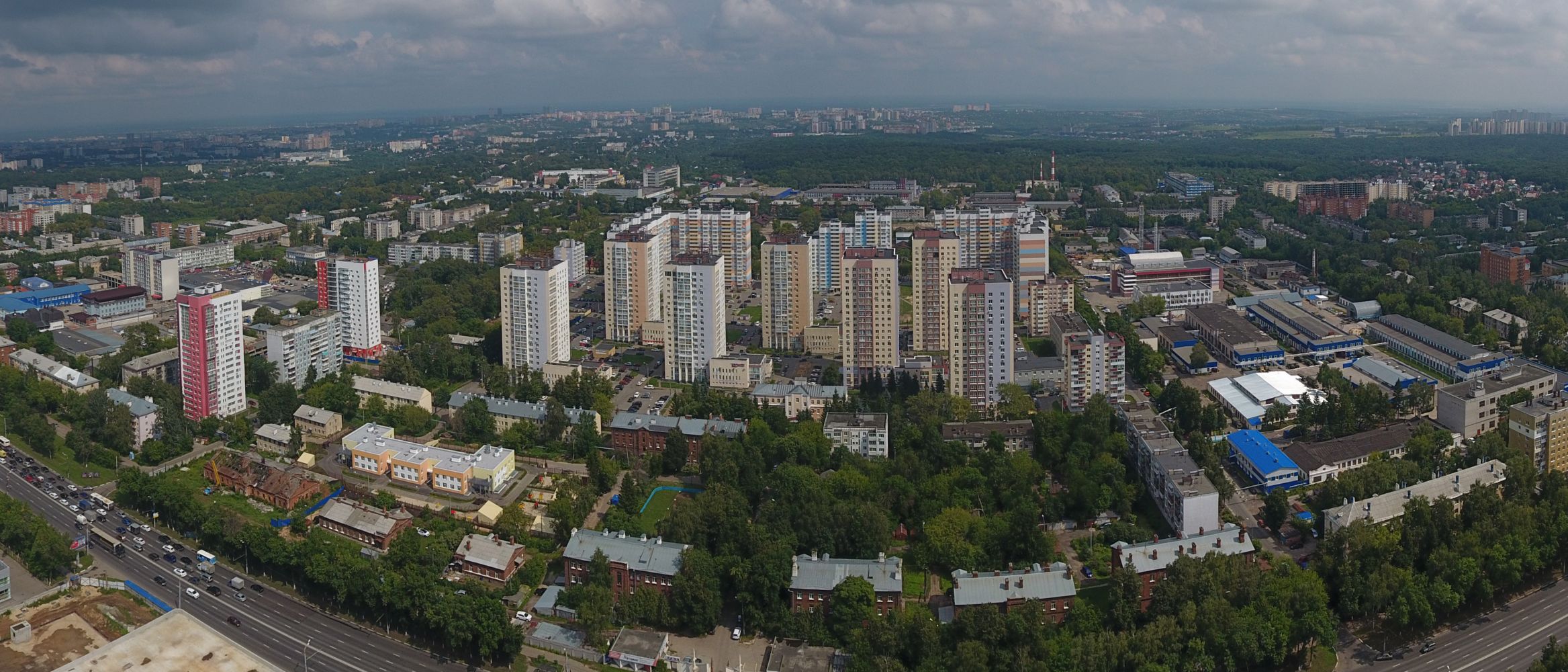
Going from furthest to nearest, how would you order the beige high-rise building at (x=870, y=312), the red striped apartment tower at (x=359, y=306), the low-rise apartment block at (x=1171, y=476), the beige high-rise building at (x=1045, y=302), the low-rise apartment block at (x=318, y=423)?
the beige high-rise building at (x=1045, y=302)
the red striped apartment tower at (x=359, y=306)
the beige high-rise building at (x=870, y=312)
the low-rise apartment block at (x=318, y=423)
the low-rise apartment block at (x=1171, y=476)

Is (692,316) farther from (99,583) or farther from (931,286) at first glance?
(99,583)

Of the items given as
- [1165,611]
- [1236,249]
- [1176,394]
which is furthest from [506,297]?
[1236,249]

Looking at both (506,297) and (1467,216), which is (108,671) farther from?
(1467,216)

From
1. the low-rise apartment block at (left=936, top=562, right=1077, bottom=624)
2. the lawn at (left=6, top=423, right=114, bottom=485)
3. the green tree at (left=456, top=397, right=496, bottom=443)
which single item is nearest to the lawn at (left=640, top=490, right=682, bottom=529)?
the green tree at (left=456, top=397, right=496, bottom=443)

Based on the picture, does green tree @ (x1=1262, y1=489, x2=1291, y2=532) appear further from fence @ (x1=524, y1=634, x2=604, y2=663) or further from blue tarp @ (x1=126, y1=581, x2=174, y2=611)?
blue tarp @ (x1=126, y1=581, x2=174, y2=611)

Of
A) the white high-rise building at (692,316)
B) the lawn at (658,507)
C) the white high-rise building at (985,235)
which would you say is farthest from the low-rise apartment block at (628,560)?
the white high-rise building at (985,235)

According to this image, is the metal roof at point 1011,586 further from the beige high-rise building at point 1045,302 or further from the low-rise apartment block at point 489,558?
the beige high-rise building at point 1045,302

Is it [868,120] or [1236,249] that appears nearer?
[1236,249]
